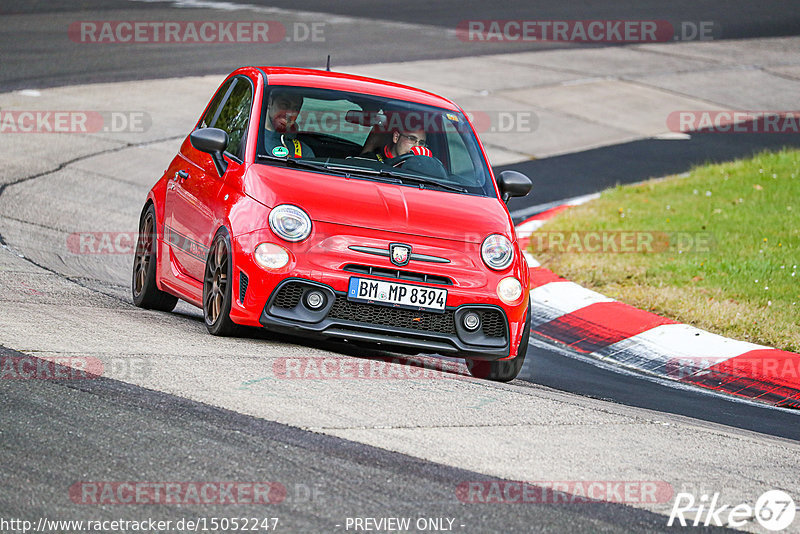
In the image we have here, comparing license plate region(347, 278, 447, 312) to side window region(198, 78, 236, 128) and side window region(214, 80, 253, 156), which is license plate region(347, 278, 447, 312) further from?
side window region(198, 78, 236, 128)

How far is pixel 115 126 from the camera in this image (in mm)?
15695

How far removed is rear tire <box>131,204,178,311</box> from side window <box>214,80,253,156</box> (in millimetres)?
874

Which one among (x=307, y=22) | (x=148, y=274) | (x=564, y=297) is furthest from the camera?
(x=307, y=22)

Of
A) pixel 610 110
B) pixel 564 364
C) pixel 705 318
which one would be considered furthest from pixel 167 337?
pixel 610 110

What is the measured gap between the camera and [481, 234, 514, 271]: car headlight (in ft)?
22.7

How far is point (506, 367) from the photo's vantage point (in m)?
7.30

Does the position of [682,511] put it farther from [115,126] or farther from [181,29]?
[181,29]

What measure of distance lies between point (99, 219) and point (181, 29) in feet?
40.7

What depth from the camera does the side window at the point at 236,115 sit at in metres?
7.64

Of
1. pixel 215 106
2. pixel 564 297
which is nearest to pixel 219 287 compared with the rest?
pixel 215 106

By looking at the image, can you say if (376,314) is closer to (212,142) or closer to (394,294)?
(394,294)

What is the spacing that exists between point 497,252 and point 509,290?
0.23 metres

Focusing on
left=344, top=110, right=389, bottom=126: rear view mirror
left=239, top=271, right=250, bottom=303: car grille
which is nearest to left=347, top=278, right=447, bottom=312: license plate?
left=239, top=271, right=250, bottom=303: car grille

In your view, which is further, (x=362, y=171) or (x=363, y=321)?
(x=362, y=171)
